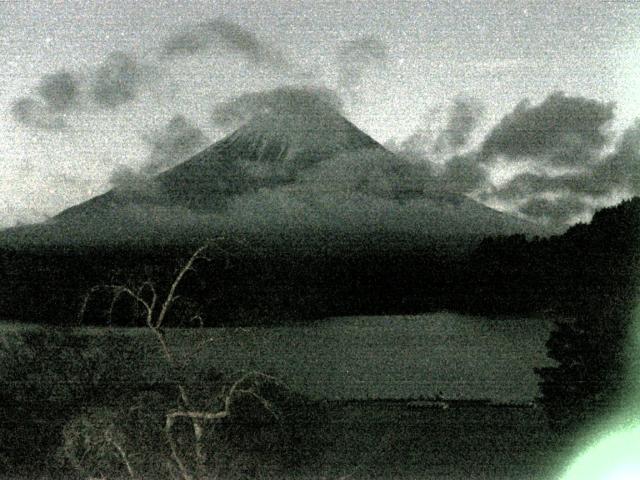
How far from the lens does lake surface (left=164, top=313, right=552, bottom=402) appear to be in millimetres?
4484

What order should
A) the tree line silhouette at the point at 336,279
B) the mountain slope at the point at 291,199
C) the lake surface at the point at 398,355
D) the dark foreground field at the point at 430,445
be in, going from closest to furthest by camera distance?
the dark foreground field at the point at 430,445, the tree line silhouette at the point at 336,279, the lake surface at the point at 398,355, the mountain slope at the point at 291,199

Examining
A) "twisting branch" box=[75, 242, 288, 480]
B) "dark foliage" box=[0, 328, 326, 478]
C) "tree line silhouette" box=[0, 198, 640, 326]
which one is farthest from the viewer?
"tree line silhouette" box=[0, 198, 640, 326]

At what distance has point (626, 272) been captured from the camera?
14.4ft

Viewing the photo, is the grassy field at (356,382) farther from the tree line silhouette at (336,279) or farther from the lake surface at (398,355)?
the tree line silhouette at (336,279)

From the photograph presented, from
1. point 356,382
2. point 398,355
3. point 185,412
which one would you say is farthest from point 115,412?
point 398,355

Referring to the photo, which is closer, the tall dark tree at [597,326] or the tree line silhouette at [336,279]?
the tall dark tree at [597,326]

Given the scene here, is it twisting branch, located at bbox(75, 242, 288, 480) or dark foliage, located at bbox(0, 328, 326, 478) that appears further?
dark foliage, located at bbox(0, 328, 326, 478)

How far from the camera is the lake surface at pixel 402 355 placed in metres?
4.48

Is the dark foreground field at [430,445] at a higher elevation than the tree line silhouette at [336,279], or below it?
below

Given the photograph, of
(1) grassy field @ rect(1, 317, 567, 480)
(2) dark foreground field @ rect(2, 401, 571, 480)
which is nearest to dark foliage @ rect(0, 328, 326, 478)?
(1) grassy field @ rect(1, 317, 567, 480)

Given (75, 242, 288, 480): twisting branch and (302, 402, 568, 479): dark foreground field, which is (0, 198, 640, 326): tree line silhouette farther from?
(302, 402, 568, 479): dark foreground field

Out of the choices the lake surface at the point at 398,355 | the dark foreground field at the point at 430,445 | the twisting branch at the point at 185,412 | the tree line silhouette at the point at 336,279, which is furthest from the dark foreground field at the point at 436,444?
the tree line silhouette at the point at 336,279

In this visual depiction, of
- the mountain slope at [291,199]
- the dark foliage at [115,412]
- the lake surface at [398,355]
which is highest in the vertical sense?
the mountain slope at [291,199]

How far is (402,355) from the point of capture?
5.27m
